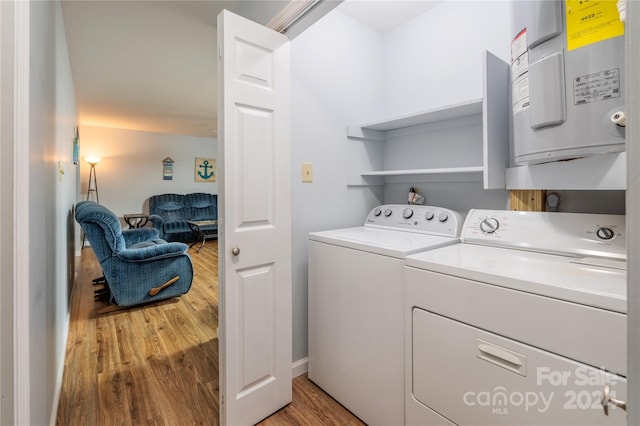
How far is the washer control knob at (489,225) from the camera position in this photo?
148 centimetres

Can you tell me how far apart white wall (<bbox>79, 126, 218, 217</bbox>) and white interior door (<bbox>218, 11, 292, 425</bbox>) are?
4.65 m

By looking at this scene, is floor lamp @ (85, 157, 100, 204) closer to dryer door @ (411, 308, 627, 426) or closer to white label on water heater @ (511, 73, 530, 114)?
dryer door @ (411, 308, 627, 426)

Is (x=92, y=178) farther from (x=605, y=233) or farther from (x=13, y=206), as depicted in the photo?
(x=605, y=233)

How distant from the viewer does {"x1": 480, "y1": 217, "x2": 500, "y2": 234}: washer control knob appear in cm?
148

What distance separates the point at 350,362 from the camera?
1562 millimetres

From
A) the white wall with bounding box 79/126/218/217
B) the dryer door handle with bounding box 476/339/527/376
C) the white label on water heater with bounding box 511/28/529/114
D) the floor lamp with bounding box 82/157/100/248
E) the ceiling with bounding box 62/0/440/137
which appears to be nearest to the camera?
the dryer door handle with bounding box 476/339/527/376

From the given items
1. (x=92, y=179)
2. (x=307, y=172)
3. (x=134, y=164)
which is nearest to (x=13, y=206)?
(x=307, y=172)

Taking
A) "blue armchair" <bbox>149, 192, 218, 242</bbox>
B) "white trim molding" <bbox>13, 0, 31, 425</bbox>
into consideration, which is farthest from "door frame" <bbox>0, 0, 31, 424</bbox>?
"blue armchair" <bbox>149, 192, 218, 242</bbox>

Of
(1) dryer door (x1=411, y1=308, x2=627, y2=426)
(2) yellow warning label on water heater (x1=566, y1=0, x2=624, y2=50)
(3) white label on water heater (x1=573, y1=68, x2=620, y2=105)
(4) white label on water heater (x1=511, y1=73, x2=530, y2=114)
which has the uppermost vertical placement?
(2) yellow warning label on water heater (x1=566, y1=0, x2=624, y2=50)

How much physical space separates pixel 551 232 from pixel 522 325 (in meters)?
0.58

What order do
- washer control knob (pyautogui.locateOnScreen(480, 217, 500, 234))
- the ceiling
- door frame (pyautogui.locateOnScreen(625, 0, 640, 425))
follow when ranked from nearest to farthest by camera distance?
door frame (pyautogui.locateOnScreen(625, 0, 640, 425)), washer control knob (pyautogui.locateOnScreen(480, 217, 500, 234)), the ceiling

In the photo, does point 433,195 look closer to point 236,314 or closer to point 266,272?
point 266,272

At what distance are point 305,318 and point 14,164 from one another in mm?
1569

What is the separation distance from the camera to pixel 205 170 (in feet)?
24.9
